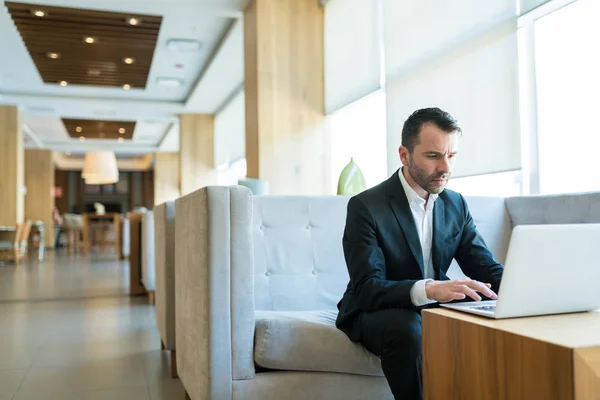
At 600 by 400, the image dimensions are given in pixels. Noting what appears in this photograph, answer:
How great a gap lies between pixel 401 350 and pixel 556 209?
128 centimetres

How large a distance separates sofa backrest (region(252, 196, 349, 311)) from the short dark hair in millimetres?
938

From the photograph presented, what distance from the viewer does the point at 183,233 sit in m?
2.35

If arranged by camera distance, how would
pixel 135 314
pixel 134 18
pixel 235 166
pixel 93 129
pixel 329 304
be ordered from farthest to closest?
pixel 93 129 < pixel 235 166 < pixel 134 18 < pixel 135 314 < pixel 329 304

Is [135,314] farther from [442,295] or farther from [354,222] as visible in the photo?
[442,295]

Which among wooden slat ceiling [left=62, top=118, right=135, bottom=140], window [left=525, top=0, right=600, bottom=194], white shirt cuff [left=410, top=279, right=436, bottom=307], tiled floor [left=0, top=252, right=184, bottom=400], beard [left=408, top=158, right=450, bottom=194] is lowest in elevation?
tiled floor [left=0, top=252, right=184, bottom=400]

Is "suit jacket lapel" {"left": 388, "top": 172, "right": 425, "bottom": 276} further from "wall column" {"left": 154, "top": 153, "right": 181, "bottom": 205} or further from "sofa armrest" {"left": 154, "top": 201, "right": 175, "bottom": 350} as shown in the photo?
"wall column" {"left": 154, "top": 153, "right": 181, "bottom": 205}

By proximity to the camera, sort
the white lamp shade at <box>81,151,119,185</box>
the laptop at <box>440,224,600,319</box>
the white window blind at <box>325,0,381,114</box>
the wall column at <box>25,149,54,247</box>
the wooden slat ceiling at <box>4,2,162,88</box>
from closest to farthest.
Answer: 1. the laptop at <box>440,224,600,319</box>
2. the white window blind at <box>325,0,381,114</box>
3. the wooden slat ceiling at <box>4,2,162,88</box>
4. the white lamp shade at <box>81,151,119,185</box>
5. the wall column at <box>25,149,54,247</box>

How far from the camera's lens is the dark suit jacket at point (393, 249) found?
1.74m

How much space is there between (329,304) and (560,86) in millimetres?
1854

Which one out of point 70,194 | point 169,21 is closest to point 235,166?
point 169,21

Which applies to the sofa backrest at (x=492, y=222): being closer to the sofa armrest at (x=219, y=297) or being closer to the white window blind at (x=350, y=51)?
the sofa armrest at (x=219, y=297)

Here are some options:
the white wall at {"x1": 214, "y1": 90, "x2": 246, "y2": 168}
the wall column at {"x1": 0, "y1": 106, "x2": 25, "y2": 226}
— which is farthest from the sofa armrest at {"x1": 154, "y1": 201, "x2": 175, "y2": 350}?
the wall column at {"x1": 0, "y1": 106, "x2": 25, "y2": 226}

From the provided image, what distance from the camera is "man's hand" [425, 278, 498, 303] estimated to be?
143 centimetres

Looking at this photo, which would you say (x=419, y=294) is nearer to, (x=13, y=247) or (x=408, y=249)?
(x=408, y=249)
